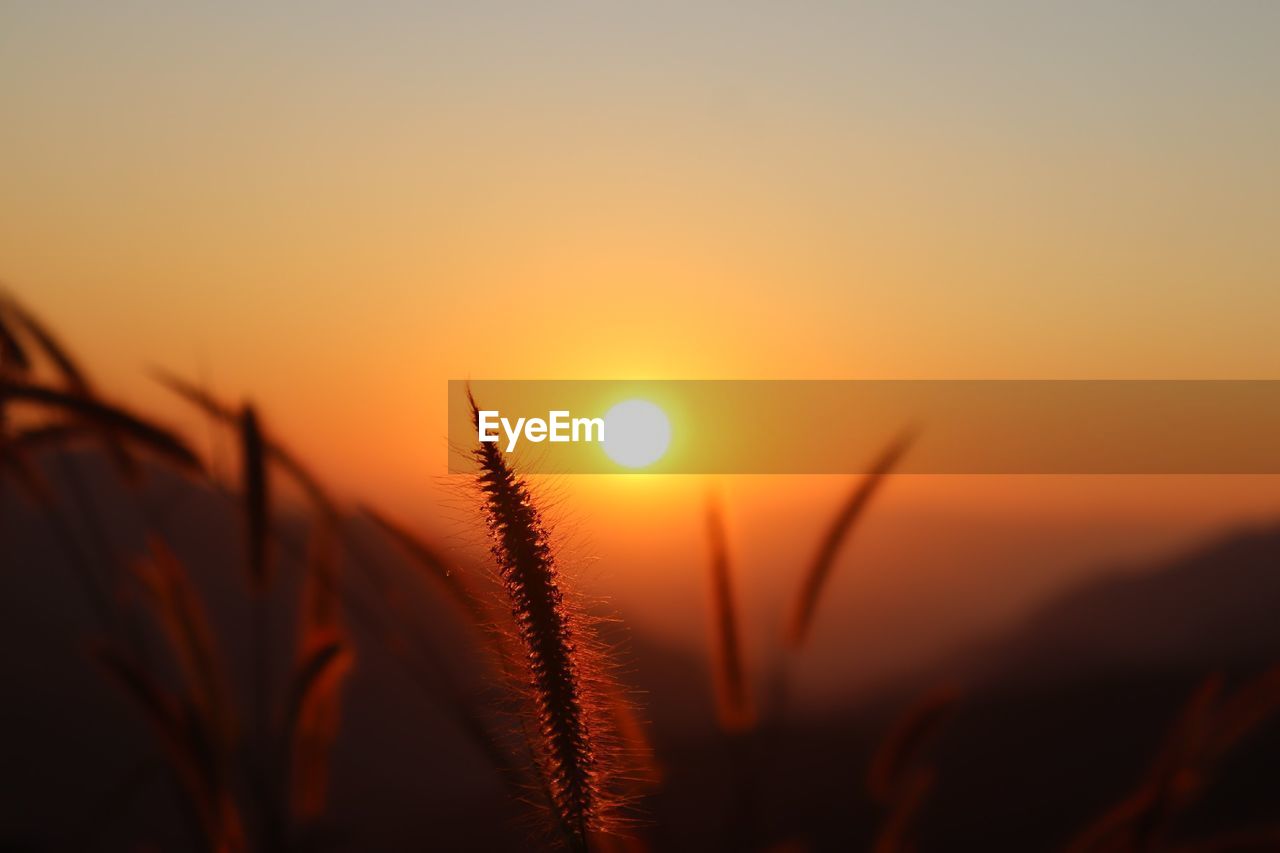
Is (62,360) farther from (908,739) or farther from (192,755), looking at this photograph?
(908,739)

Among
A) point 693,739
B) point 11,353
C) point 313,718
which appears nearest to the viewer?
point 313,718

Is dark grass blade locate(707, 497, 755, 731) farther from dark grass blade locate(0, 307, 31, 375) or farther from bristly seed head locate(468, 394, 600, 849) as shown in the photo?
dark grass blade locate(0, 307, 31, 375)

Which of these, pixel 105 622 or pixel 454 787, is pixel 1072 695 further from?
pixel 105 622

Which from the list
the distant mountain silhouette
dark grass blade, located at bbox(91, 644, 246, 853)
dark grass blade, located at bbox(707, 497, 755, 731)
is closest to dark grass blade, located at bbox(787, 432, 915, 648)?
dark grass blade, located at bbox(707, 497, 755, 731)

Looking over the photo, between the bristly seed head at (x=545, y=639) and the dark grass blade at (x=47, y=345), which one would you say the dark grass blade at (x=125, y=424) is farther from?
the bristly seed head at (x=545, y=639)

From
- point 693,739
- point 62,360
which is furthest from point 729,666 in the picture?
point 693,739

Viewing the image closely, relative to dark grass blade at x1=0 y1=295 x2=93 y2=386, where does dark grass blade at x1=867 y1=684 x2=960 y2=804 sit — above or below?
below

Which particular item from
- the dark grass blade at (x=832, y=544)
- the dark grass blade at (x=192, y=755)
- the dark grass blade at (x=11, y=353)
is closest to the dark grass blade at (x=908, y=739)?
the dark grass blade at (x=832, y=544)

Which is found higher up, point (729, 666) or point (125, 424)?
point (125, 424)

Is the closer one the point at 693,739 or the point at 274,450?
the point at 274,450

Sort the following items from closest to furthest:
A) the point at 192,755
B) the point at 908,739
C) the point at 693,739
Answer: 1. the point at 192,755
2. the point at 908,739
3. the point at 693,739
